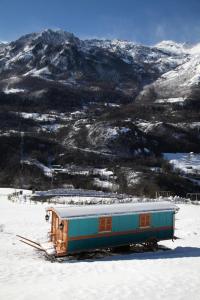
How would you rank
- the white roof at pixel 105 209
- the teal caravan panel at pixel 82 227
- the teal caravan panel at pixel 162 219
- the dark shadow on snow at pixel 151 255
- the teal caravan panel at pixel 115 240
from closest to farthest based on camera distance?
the dark shadow on snow at pixel 151 255 → the teal caravan panel at pixel 82 227 → the teal caravan panel at pixel 115 240 → the white roof at pixel 105 209 → the teal caravan panel at pixel 162 219

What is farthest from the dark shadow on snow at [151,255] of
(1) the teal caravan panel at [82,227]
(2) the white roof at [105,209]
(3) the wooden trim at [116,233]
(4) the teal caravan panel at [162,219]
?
(2) the white roof at [105,209]

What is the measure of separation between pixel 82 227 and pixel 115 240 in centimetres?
236

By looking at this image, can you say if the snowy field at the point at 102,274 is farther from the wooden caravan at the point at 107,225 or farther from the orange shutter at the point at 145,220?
the orange shutter at the point at 145,220

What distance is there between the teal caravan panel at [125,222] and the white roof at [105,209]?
0.30 meters

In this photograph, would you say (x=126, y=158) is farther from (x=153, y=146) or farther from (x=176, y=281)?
(x=176, y=281)

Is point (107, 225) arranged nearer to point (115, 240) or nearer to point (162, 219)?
point (115, 240)

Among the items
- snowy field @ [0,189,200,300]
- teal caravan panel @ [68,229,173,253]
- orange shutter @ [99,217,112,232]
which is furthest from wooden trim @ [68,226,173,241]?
snowy field @ [0,189,200,300]

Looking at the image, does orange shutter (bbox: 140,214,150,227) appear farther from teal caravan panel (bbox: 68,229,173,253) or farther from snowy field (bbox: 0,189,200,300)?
snowy field (bbox: 0,189,200,300)

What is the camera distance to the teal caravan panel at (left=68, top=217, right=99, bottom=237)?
24.5 m

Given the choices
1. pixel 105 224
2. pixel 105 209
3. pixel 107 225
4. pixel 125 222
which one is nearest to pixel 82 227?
pixel 105 224

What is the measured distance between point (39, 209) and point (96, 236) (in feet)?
68.6

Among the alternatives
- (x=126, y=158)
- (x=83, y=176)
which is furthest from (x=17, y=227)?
(x=126, y=158)

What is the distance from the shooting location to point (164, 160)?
172m

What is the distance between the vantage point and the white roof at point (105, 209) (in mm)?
24898
